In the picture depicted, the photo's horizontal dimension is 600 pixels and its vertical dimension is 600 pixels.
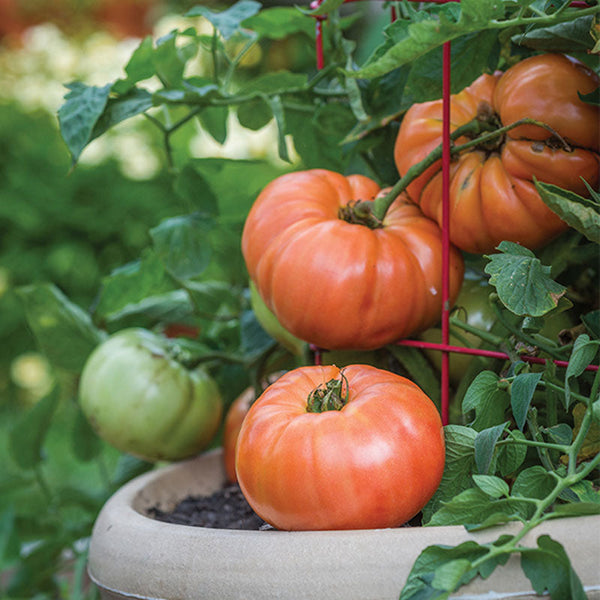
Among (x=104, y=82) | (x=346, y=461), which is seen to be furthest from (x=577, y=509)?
(x=104, y=82)

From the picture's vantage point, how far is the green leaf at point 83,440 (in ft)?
3.37

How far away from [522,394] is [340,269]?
17 cm

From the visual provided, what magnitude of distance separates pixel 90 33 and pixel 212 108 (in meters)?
3.10

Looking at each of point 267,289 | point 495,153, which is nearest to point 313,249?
point 267,289

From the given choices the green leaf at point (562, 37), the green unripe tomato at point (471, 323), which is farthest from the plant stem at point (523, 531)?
the green leaf at point (562, 37)

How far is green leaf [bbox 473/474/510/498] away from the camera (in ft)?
1.44

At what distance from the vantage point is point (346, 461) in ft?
1.56

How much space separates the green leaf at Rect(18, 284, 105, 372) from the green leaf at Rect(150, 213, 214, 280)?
0.21 meters

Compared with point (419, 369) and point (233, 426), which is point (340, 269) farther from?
point (233, 426)

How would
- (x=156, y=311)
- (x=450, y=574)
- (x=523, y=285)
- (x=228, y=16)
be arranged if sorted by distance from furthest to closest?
(x=156, y=311), (x=228, y=16), (x=523, y=285), (x=450, y=574)

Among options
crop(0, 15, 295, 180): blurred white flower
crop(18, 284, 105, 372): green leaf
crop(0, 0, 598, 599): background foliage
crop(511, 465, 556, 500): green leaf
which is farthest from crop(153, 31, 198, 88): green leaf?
crop(0, 15, 295, 180): blurred white flower

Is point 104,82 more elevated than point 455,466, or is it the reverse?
point 455,466

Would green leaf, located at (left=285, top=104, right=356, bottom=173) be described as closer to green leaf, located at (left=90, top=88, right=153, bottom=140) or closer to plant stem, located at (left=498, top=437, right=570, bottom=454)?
green leaf, located at (left=90, top=88, right=153, bottom=140)

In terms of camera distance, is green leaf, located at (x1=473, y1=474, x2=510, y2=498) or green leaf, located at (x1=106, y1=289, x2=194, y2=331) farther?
green leaf, located at (x1=106, y1=289, x2=194, y2=331)
